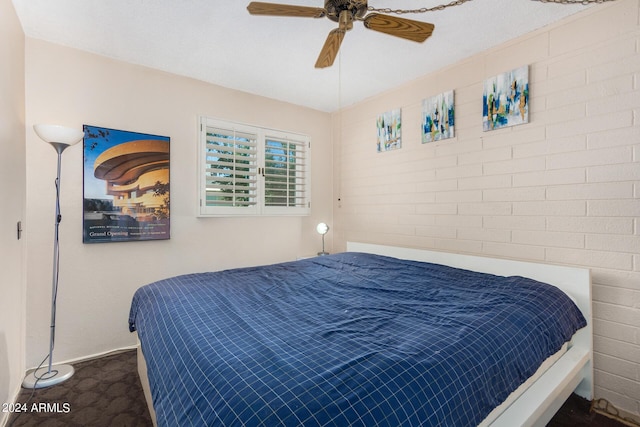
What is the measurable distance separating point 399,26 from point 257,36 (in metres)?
1.15

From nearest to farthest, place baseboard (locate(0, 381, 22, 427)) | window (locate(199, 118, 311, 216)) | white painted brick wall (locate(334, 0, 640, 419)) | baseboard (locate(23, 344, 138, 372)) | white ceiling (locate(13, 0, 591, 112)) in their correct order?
baseboard (locate(0, 381, 22, 427)) < white painted brick wall (locate(334, 0, 640, 419)) < white ceiling (locate(13, 0, 591, 112)) < baseboard (locate(23, 344, 138, 372)) < window (locate(199, 118, 311, 216))

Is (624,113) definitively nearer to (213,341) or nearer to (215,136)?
(213,341)

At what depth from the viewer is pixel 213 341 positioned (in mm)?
1144

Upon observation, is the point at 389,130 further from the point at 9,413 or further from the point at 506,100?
the point at 9,413

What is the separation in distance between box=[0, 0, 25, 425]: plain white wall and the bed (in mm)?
671

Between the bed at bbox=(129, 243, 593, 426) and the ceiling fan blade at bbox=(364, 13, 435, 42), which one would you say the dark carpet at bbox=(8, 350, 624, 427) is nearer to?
the bed at bbox=(129, 243, 593, 426)

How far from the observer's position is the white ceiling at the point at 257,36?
6.41 feet

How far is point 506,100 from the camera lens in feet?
7.62

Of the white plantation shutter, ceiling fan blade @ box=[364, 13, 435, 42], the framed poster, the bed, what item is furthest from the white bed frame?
the framed poster

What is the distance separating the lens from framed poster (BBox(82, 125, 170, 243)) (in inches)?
95.7

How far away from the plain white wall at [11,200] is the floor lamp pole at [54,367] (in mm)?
81

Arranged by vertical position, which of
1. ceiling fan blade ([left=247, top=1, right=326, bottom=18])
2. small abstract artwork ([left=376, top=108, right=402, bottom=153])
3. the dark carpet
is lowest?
the dark carpet

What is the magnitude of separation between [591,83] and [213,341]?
265 centimetres

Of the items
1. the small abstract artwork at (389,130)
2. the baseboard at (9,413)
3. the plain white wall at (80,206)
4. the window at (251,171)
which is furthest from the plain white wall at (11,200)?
the small abstract artwork at (389,130)
